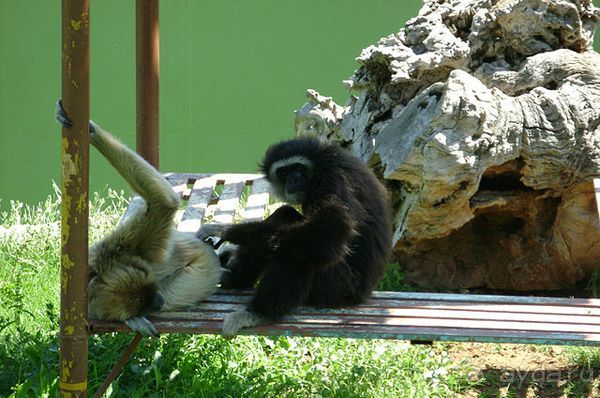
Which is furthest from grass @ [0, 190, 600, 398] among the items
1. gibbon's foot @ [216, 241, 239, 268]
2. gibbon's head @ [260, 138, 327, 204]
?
gibbon's head @ [260, 138, 327, 204]


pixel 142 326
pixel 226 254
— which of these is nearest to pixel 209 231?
pixel 226 254

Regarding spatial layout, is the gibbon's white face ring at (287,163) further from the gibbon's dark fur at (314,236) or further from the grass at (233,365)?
the grass at (233,365)

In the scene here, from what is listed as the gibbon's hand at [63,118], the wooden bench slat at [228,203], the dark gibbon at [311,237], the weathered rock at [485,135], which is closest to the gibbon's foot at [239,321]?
the dark gibbon at [311,237]

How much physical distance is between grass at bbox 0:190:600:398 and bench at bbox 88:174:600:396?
2.06 feet

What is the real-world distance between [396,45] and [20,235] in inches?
164

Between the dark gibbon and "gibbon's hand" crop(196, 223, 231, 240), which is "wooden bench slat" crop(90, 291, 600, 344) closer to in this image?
the dark gibbon

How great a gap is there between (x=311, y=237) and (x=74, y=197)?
129cm

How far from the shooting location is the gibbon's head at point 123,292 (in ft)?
14.9

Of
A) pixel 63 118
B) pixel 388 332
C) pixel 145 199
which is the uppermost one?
pixel 63 118

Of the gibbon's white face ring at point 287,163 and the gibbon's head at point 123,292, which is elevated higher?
the gibbon's white face ring at point 287,163

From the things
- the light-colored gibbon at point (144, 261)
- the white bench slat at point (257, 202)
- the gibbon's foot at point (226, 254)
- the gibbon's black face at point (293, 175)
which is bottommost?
the gibbon's foot at point (226, 254)

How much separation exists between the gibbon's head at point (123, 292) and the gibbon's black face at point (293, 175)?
0.99m

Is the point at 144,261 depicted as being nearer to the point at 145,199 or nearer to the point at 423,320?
the point at 145,199

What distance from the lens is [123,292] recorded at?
454cm
